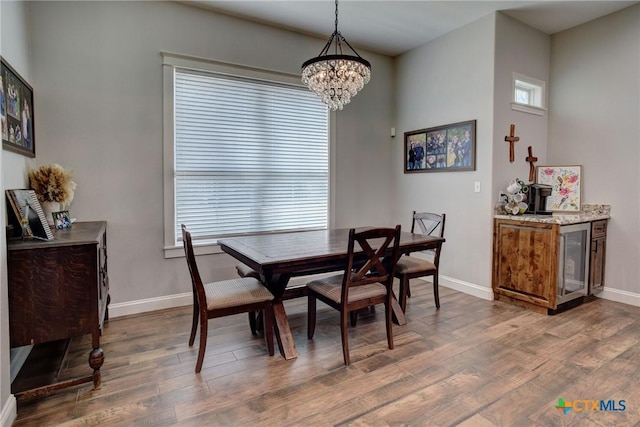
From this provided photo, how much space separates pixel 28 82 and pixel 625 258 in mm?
5544

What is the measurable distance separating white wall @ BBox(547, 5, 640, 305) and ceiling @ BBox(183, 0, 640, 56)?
22cm

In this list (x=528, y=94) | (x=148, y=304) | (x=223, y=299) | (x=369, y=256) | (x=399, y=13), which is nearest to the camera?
(x=223, y=299)

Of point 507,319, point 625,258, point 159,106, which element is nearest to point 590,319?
point 507,319

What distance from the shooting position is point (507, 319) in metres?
3.08

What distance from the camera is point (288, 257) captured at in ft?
7.47

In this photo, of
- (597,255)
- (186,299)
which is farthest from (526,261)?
(186,299)

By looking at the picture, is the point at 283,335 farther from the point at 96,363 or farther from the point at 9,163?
the point at 9,163

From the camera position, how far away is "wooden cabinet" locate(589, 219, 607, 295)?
3.50 metres

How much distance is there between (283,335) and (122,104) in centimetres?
241

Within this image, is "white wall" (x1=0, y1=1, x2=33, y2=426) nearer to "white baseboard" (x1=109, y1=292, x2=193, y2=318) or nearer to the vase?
the vase

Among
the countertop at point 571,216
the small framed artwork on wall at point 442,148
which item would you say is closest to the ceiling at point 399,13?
the small framed artwork on wall at point 442,148

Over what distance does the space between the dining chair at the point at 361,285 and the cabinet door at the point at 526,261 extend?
1.59 metres

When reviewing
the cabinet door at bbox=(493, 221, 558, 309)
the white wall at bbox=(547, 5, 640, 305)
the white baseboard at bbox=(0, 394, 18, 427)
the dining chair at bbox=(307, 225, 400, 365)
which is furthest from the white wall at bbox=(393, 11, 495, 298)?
the white baseboard at bbox=(0, 394, 18, 427)

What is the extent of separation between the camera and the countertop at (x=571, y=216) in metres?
3.16
